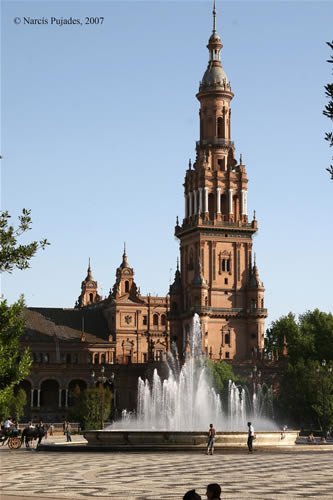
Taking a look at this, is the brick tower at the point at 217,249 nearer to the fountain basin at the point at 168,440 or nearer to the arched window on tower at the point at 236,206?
the arched window on tower at the point at 236,206

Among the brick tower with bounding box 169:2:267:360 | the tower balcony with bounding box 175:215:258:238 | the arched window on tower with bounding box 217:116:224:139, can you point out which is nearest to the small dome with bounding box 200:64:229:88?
the brick tower with bounding box 169:2:267:360

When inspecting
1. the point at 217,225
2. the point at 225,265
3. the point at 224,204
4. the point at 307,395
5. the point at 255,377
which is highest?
the point at 224,204

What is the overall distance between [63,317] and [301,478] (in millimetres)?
117275

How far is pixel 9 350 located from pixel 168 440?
89.9ft

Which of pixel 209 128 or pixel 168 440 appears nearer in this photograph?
pixel 168 440

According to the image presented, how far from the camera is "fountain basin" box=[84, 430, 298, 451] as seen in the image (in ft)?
180

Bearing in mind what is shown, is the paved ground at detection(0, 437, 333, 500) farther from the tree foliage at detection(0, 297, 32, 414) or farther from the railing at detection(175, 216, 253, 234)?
the railing at detection(175, 216, 253, 234)

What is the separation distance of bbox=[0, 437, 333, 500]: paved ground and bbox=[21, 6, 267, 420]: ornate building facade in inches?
3004

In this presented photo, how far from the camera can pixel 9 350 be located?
1147 inches

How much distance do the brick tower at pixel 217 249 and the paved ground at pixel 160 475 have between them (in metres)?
75.8

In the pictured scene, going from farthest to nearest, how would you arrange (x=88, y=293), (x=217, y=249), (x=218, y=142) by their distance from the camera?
(x=88, y=293) → (x=218, y=142) → (x=217, y=249)

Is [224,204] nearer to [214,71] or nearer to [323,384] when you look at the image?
[214,71]

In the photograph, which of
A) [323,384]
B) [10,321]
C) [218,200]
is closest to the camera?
[10,321]

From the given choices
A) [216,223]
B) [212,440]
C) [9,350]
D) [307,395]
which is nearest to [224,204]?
[216,223]
